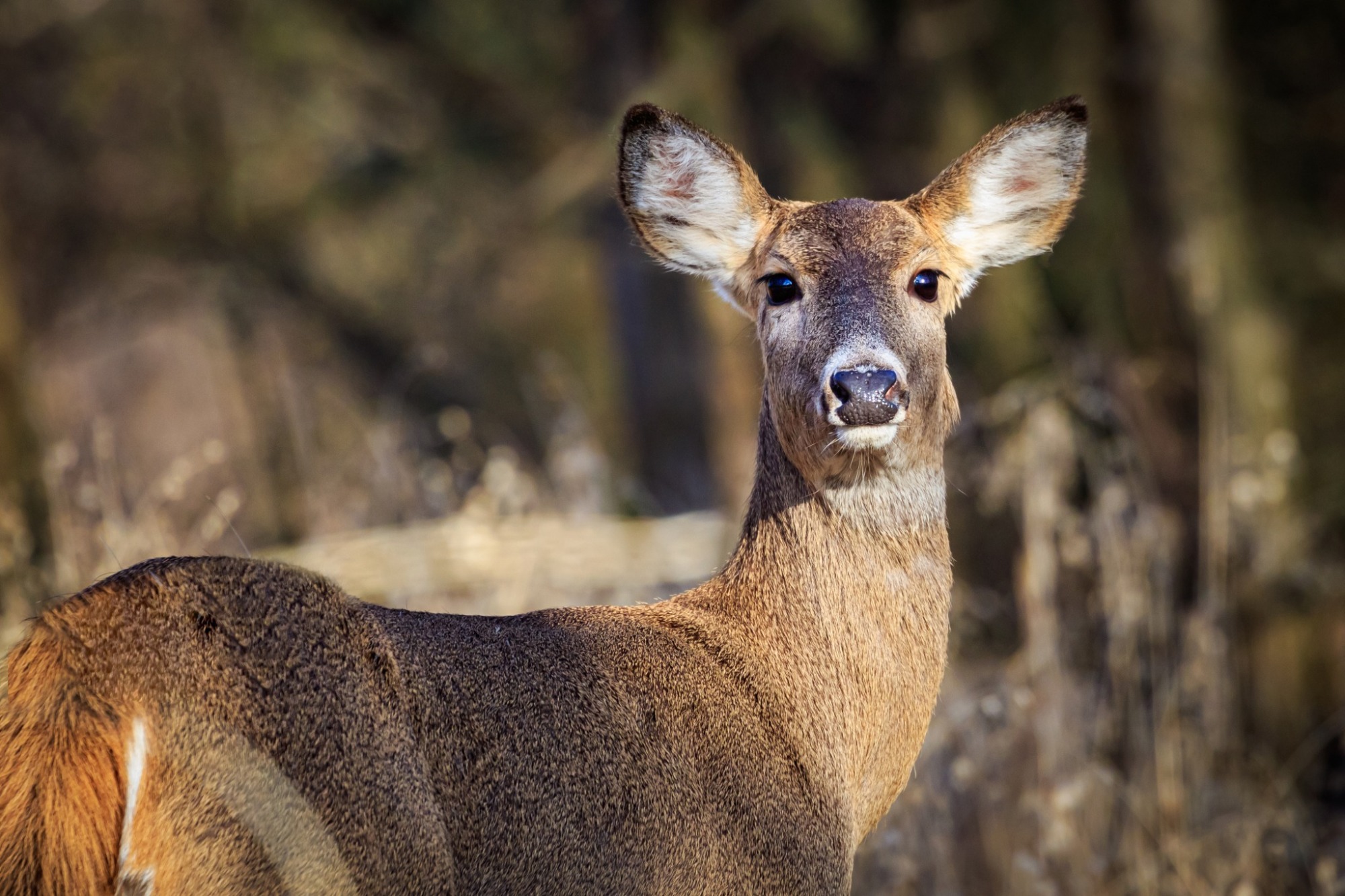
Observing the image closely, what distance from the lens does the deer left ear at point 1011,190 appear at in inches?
172

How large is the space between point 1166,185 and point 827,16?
143 inches

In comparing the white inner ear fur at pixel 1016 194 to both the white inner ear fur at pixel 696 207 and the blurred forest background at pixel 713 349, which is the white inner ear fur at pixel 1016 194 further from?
the blurred forest background at pixel 713 349

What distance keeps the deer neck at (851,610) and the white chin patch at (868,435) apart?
34 centimetres

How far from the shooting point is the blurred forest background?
6.02 m

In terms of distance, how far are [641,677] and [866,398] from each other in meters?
0.87

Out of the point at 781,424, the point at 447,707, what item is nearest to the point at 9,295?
the point at 781,424

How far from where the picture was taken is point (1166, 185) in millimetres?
8227

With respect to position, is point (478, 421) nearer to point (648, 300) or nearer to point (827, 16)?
point (648, 300)

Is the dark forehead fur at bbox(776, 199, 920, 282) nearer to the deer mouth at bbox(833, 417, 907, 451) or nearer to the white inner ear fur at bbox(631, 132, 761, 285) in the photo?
the white inner ear fur at bbox(631, 132, 761, 285)

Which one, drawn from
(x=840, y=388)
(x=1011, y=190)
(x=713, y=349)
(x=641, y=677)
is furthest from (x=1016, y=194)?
(x=713, y=349)

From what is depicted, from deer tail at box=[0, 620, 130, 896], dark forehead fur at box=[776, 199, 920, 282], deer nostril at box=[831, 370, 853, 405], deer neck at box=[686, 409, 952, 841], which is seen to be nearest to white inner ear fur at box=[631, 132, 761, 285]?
dark forehead fur at box=[776, 199, 920, 282]

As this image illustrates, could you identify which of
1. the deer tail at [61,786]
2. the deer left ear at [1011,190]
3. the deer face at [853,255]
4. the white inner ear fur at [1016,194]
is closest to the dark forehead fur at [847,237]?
the deer face at [853,255]

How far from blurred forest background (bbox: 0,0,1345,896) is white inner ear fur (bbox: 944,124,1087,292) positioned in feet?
4.89

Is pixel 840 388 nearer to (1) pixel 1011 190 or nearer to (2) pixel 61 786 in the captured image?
(1) pixel 1011 190
